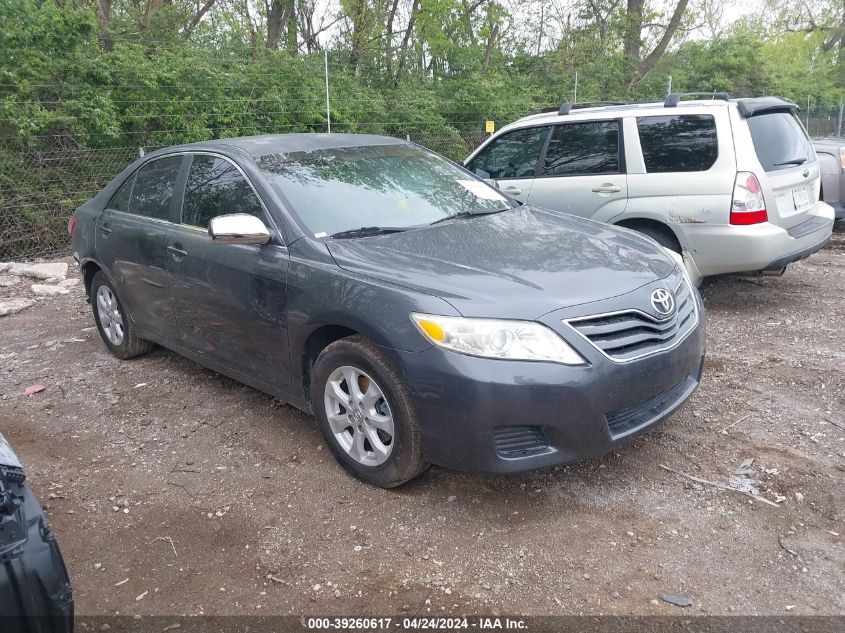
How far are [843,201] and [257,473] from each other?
7.72 metres

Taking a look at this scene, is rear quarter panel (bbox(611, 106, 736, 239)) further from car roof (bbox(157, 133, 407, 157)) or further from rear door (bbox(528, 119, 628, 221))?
car roof (bbox(157, 133, 407, 157))

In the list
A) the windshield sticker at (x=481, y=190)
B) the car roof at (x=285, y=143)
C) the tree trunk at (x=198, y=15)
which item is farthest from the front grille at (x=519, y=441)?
the tree trunk at (x=198, y=15)

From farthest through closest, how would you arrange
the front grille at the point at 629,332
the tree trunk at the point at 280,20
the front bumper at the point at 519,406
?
the tree trunk at the point at 280,20, the front grille at the point at 629,332, the front bumper at the point at 519,406

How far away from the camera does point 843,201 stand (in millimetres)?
8391

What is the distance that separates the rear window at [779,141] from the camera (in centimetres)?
584

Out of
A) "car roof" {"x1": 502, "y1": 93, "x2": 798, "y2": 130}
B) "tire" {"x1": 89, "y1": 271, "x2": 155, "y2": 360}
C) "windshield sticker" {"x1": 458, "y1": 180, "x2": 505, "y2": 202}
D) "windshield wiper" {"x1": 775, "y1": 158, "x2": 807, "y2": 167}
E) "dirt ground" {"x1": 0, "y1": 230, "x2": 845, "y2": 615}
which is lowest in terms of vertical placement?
"dirt ground" {"x1": 0, "y1": 230, "x2": 845, "y2": 615}

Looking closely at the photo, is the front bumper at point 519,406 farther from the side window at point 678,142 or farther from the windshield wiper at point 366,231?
the side window at point 678,142

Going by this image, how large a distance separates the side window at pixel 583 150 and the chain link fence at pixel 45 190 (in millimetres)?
6239

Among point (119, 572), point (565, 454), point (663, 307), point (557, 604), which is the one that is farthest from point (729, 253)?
point (119, 572)

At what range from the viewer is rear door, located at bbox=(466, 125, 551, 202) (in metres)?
6.88

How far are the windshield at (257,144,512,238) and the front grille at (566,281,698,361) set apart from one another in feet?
4.19

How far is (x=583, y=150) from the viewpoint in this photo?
6.57 meters

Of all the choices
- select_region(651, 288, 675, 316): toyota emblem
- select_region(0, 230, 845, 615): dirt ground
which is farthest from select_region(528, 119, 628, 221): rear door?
select_region(651, 288, 675, 316): toyota emblem

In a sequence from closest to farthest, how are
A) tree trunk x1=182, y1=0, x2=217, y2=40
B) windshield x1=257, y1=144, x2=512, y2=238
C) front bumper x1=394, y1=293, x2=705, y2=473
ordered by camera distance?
front bumper x1=394, y1=293, x2=705, y2=473, windshield x1=257, y1=144, x2=512, y2=238, tree trunk x1=182, y1=0, x2=217, y2=40
